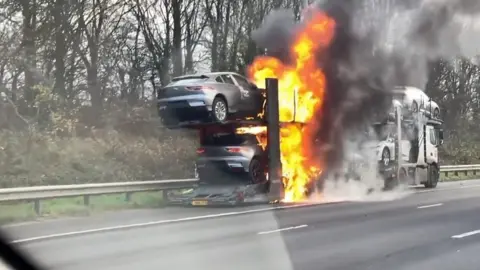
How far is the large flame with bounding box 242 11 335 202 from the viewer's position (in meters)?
19.1

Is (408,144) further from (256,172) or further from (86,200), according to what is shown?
(86,200)

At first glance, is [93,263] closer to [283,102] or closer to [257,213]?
→ [257,213]

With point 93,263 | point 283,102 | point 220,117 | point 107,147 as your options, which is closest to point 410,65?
point 283,102

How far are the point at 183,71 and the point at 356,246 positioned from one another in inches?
862

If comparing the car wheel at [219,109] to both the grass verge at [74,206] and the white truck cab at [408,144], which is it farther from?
the white truck cab at [408,144]

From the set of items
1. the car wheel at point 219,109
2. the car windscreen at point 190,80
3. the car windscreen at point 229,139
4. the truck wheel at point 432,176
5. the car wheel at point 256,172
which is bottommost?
the truck wheel at point 432,176

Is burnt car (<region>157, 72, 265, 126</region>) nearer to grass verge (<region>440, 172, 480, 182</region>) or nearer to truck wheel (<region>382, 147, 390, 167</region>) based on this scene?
truck wheel (<region>382, 147, 390, 167</region>)

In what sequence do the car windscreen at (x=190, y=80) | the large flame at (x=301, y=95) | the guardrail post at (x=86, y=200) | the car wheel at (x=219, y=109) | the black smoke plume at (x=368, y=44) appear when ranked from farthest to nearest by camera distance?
the black smoke plume at (x=368, y=44)
the large flame at (x=301, y=95)
the car windscreen at (x=190, y=80)
the car wheel at (x=219, y=109)
the guardrail post at (x=86, y=200)

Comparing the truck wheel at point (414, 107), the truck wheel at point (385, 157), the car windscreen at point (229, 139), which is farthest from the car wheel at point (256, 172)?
the truck wheel at point (414, 107)

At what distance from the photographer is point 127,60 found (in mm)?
31453

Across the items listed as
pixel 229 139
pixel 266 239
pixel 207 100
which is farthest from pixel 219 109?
pixel 266 239

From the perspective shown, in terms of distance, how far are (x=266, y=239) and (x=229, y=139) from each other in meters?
6.81

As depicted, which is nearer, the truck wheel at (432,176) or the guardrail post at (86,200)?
the guardrail post at (86,200)

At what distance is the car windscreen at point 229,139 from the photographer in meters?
17.9
